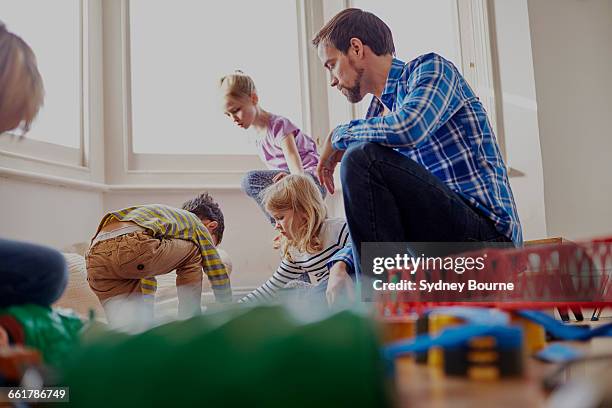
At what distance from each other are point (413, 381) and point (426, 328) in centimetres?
8

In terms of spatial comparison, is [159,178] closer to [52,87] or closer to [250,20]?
[52,87]

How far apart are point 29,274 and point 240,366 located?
1.10 feet

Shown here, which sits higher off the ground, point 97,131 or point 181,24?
point 181,24

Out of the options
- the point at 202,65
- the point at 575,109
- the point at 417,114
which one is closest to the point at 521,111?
the point at 575,109

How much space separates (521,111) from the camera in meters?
1.97

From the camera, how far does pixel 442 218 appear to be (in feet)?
3.13

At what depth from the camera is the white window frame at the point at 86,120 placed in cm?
207

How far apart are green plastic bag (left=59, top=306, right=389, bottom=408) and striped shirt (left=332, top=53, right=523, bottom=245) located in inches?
29.7

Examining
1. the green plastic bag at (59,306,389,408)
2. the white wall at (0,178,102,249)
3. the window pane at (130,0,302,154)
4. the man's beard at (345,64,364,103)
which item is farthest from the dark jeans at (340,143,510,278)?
the window pane at (130,0,302,154)

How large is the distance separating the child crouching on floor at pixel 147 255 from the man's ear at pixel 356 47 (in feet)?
1.98

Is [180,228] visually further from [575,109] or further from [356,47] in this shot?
[575,109]

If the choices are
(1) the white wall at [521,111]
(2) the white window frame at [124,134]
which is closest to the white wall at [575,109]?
(1) the white wall at [521,111]

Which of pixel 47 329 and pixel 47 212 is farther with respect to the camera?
pixel 47 212

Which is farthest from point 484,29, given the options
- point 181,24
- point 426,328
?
point 426,328
